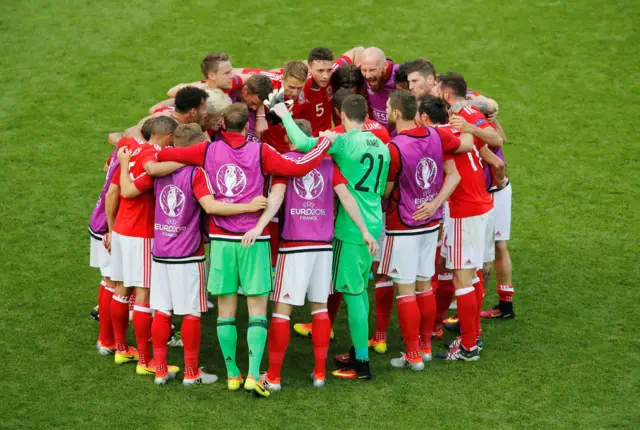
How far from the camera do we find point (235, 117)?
21.8 feet

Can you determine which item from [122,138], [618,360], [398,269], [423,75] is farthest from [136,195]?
[618,360]

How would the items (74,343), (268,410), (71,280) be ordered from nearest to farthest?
(268,410)
(74,343)
(71,280)

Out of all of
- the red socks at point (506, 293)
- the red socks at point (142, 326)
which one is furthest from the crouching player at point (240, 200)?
the red socks at point (506, 293)

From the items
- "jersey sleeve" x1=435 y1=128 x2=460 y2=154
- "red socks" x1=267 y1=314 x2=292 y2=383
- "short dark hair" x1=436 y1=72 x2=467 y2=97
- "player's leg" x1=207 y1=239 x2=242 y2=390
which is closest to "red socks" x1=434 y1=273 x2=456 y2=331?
"jersey sleeve" x1=435 y1=128 x2=460 y2=154

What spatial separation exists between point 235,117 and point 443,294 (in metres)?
2.50

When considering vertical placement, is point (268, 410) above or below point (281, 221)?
below

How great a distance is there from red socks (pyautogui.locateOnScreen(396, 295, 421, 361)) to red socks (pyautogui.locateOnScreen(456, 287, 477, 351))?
39 centimetres

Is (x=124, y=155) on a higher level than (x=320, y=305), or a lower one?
higher

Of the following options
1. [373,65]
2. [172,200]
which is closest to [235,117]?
[172,200]

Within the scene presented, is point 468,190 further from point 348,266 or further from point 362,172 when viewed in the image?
point 348,266

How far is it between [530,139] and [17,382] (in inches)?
291

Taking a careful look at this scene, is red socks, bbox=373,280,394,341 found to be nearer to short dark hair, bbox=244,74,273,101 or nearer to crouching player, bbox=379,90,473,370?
crouching player, bbox=379,90,473,370

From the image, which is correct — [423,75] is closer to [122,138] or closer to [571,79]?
[122,138]

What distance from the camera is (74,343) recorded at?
24.8 feet
